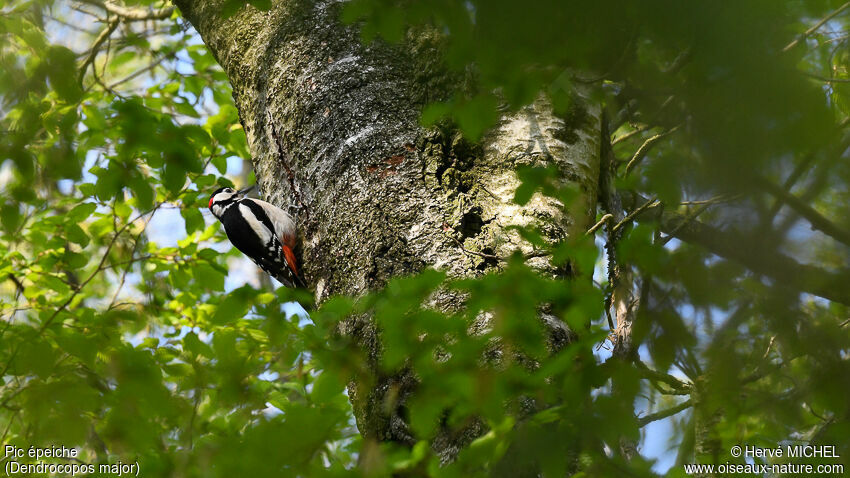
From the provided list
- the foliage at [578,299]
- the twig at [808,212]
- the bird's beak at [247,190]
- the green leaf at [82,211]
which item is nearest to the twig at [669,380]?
the foliage at [578,299]

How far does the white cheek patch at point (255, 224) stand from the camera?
3.80m

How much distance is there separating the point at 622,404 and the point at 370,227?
1012mm

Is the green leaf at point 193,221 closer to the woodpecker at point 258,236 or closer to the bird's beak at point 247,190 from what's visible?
the woodpecker at point 258,236

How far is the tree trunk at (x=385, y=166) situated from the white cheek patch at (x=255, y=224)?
115 cm

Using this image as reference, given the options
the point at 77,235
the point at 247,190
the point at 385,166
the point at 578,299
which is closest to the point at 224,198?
the point at 247,190

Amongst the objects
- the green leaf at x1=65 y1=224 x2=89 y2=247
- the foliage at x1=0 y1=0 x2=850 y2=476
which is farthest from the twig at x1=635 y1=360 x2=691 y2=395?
the green leaf at x1=65 y1=224 x2=89 y2=247

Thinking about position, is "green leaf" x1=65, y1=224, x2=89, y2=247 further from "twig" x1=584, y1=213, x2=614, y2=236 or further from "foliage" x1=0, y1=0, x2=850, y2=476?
"twig" x1=584, y1=213, x2=614, y2=236

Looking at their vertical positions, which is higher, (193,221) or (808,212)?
(193,221)

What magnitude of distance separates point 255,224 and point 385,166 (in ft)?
6.60

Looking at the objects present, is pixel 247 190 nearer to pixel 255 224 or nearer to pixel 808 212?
pixel 255 224

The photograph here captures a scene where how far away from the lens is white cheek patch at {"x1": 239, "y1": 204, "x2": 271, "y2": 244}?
380 cm

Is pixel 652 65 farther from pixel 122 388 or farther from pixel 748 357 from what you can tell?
pixel 122 388

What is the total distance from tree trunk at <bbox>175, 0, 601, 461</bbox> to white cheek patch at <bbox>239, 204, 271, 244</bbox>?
1155 mm

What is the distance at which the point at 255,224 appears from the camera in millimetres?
3936
